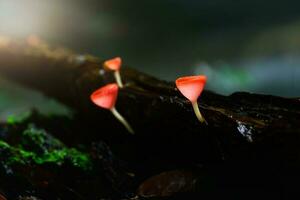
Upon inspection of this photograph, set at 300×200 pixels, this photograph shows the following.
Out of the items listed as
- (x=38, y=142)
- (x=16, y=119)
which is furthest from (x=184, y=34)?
(x=38, y=142)

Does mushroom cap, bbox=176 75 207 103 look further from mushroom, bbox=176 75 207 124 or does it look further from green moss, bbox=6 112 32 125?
green moss, bbox=6 112 32 125

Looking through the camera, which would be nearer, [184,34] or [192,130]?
[192,130]

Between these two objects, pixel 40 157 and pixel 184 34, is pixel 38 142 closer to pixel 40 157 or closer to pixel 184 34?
pixel 40 157

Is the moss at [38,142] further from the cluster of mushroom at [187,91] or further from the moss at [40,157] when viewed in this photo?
the cluster of mushroom at [187,91]

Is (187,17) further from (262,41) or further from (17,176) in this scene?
(17,176)

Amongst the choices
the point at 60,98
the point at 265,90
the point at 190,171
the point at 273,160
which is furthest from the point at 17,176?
the point at 265,90

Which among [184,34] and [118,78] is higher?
[184,34]
